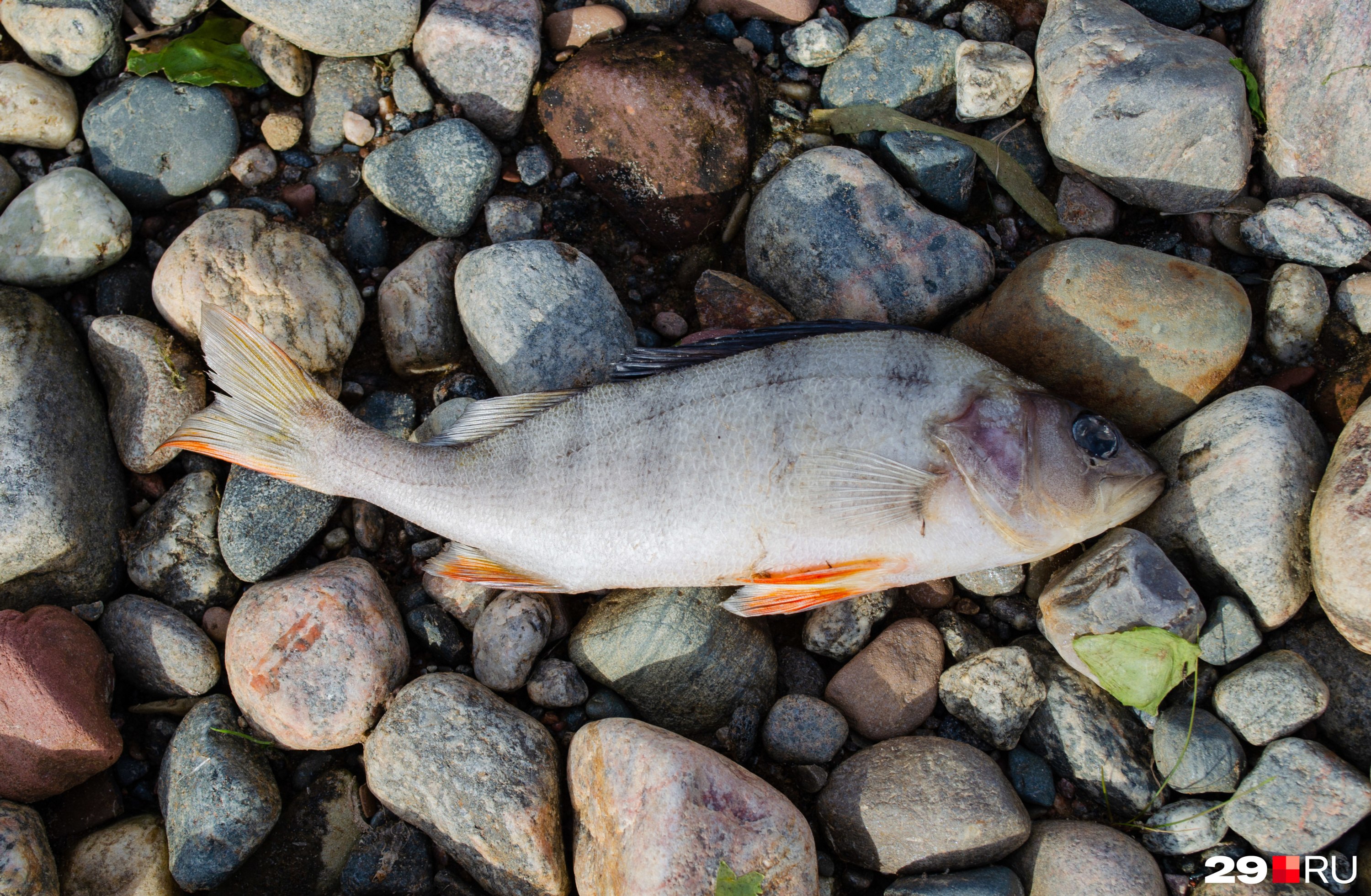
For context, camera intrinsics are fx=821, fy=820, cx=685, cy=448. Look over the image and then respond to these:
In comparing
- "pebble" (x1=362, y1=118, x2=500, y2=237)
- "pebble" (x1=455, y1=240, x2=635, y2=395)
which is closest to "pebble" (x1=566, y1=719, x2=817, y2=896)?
"pebble" (x1=455, y1=240, x2=635, y2=395)

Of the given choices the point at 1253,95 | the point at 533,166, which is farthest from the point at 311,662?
the point at 1253,95

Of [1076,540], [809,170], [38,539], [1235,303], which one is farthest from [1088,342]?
[38,539]

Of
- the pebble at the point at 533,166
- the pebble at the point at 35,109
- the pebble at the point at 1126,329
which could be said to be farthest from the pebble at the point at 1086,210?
the pebble at the point at 35,109

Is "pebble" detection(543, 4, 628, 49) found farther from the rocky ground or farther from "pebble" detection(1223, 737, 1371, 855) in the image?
"pebble" detection(1223, 737, 1371, 855)

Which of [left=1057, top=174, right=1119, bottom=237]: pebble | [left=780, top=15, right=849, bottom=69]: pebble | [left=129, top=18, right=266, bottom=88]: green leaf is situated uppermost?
[left=780, top=15, right=849, bottom=69]: pebble

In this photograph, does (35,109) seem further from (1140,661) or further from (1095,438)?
(1140,661)

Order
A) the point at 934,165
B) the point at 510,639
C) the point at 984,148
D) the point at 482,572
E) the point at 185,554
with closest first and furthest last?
the point at 482,572, the point at 510,639, the point at 185,554, the point at 934,165, the point at 984,148

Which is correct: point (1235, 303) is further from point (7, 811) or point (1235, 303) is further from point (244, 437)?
point (7, 811)
